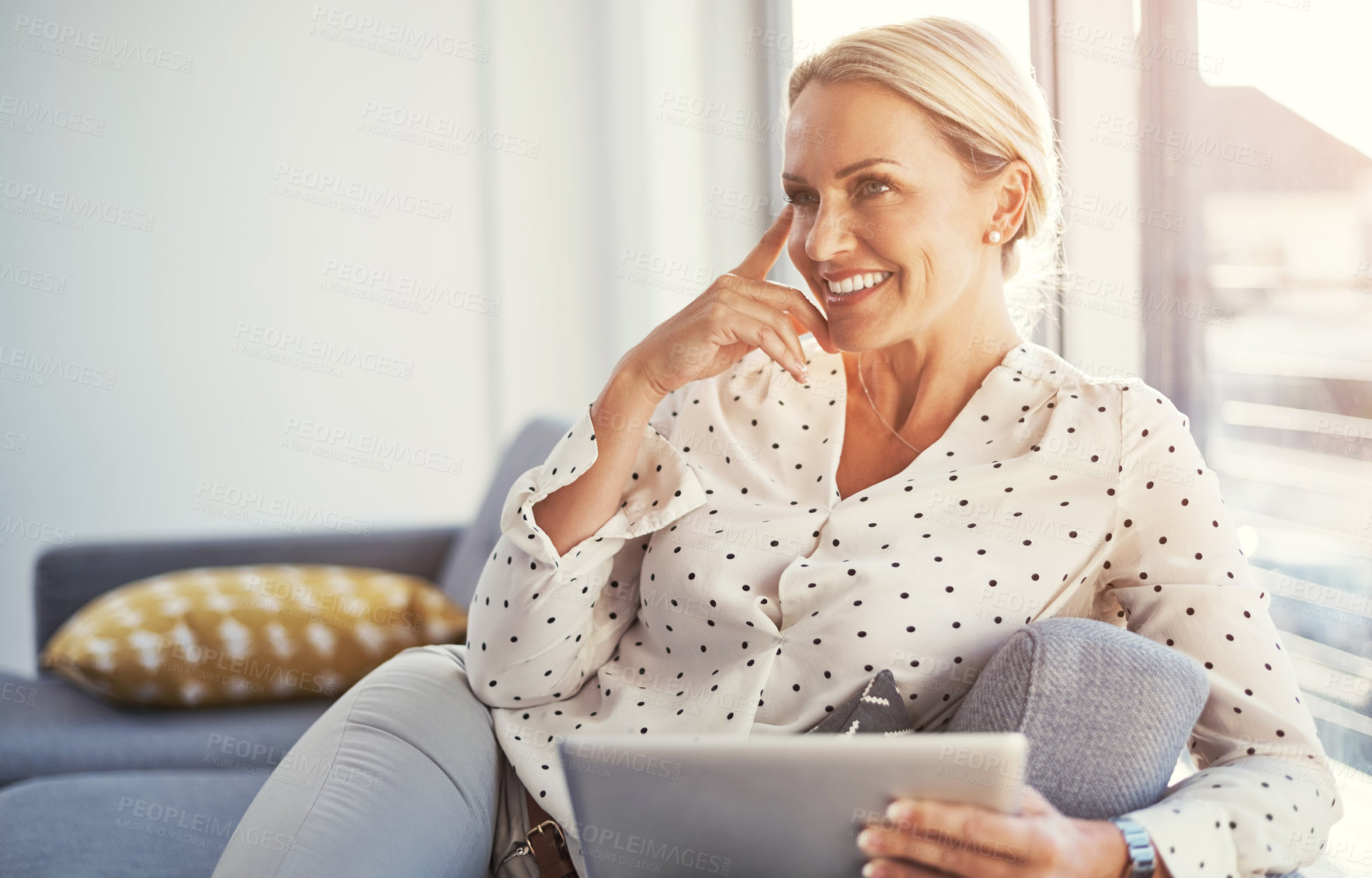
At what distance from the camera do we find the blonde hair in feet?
4.13

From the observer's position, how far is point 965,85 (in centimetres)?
127

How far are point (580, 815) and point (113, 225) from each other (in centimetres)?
322

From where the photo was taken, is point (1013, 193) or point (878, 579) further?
point (1013, 193)

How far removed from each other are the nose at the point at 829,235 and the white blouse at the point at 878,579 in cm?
21

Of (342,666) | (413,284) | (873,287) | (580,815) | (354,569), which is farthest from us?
(413,284)

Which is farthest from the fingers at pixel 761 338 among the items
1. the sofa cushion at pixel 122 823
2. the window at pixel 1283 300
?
the sofa cushion at pixel 122 823

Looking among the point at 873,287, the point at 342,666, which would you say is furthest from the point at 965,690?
the point at 342,666

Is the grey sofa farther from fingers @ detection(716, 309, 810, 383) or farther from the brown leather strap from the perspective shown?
fingers @ detection(716, 309, 810, 383)

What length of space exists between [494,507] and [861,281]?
1196mm

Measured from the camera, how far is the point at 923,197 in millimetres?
1263

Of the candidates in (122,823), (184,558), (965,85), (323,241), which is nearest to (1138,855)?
(965,85)

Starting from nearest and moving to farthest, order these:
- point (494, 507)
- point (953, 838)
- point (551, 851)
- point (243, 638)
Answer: point (953, 838) < point (551, 851) < point (243, 638) < point (494, 507)

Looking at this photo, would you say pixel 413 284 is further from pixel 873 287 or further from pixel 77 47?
pixel 873 287

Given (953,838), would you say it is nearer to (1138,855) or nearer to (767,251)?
(1138,855)
